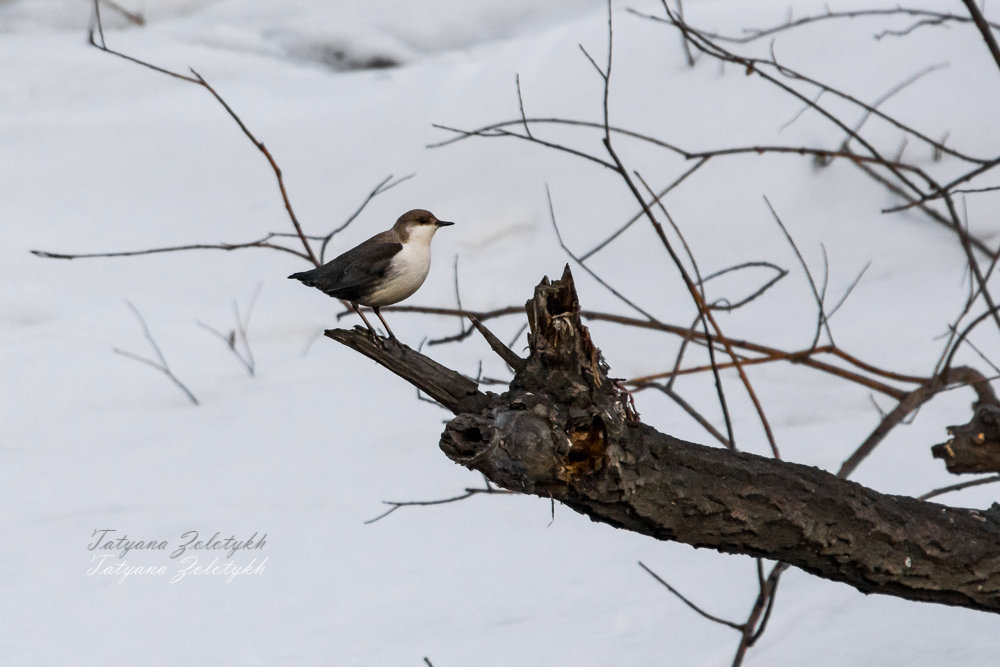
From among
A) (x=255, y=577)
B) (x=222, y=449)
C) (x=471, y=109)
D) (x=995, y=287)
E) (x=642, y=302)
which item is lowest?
(x=255, y=577)

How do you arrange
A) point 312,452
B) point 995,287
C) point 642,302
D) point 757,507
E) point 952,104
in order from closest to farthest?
point 757,507, point 312,452, point 995,287, point 642,302, point 952,104

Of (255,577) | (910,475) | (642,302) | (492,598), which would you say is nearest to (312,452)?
(255,577)

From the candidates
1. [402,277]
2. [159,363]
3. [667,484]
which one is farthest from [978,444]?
[159,363]

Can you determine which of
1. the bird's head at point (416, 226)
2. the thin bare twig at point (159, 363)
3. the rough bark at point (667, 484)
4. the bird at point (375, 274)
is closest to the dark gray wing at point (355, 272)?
the bird at point (375, 274)

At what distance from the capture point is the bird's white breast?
1.99 metres

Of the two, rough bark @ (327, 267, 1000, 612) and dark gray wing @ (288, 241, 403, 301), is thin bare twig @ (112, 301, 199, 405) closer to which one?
dark gray wing @ (288, 241, 403, 301)

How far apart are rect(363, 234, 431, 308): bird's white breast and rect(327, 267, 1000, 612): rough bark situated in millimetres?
225

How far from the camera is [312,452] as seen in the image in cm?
385

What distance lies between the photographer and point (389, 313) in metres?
4.80

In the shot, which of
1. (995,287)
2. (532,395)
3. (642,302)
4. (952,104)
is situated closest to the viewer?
(532,395)

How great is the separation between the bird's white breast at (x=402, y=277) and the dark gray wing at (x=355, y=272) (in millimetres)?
15

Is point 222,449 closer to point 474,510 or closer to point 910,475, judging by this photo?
point 474,510

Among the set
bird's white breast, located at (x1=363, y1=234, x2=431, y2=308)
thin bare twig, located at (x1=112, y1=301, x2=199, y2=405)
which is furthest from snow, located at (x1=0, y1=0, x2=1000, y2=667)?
bird's white breast, located at (x1=363, y1=234, x2=431, y2=308)

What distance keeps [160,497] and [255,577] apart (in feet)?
2.28
